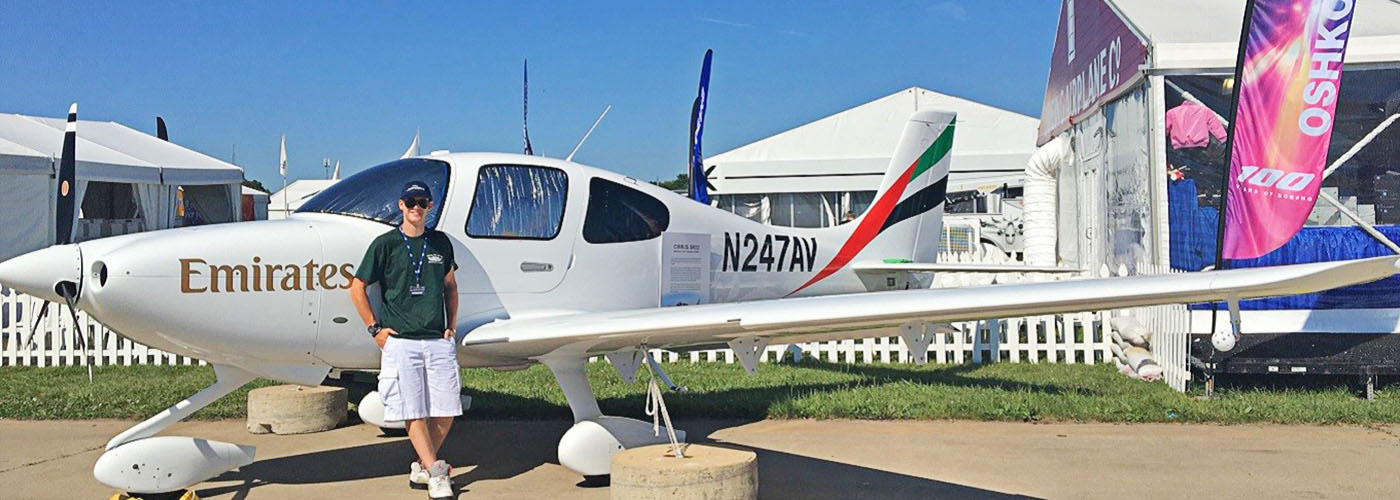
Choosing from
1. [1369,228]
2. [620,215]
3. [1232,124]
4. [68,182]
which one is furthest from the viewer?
[1369,228]

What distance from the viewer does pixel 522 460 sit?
6676mm

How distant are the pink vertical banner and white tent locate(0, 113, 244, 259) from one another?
632 inches

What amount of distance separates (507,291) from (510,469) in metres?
1.14

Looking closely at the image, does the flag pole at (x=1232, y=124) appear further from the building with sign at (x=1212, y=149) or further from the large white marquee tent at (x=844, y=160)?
the large white marquee tent at (x=844, y=160)

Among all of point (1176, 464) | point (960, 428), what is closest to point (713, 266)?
point (960, 428)

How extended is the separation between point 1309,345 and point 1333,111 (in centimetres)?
204

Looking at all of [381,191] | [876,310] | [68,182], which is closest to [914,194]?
[876,310]

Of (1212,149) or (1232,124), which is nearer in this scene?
(1232,124)

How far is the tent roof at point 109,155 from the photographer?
16.8 m

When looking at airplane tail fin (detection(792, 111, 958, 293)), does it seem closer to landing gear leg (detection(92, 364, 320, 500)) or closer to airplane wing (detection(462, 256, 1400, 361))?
airplane wing (detection(462, 256, 1400, 361))

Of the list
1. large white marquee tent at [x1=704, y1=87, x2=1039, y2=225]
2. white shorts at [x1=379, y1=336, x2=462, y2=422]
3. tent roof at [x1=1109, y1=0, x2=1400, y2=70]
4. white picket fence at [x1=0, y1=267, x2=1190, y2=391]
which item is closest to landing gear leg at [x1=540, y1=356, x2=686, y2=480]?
white shorts at [x1=379, y1=336, x2=462, y2=422]

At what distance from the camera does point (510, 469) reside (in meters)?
6.40

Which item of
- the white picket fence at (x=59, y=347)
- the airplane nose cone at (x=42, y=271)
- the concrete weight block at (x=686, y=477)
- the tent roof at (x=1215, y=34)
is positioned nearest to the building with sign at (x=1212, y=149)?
the tent roof at (x=1215, y=34)

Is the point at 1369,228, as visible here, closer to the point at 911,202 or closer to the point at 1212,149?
the point at 1212,149
